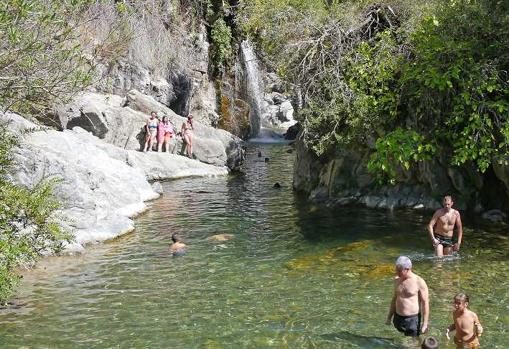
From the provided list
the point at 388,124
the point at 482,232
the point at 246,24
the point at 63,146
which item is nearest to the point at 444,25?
the point at 388,124

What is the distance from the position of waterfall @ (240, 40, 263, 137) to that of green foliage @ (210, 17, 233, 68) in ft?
5.13

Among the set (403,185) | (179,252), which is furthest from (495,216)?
(179,252)

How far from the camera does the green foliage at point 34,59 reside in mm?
8625

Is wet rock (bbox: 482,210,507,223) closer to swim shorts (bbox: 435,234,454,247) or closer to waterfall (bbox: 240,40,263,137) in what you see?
swim shorts (bbox: 435,234,454,247)

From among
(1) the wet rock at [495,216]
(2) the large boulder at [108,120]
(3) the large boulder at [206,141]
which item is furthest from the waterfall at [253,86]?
(1) the wet rock at [495,216]

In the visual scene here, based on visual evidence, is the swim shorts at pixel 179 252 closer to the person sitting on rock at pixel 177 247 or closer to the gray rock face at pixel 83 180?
the person sitting on rock at pixel 177 247

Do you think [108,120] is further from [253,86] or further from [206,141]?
[253,86]

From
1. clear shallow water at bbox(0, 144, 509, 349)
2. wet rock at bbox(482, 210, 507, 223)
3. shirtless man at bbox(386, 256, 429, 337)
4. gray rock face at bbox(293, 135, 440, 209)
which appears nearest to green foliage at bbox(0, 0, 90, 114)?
clear shallow water at bbox(0, 144, 509, 349)

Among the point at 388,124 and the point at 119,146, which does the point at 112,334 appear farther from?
the point at 119,146

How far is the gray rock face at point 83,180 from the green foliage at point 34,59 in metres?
1.84

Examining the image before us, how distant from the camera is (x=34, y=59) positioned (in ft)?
30.3

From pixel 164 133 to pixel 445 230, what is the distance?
18.3m

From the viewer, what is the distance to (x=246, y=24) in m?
22.2

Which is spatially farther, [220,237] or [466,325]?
[220,237]
